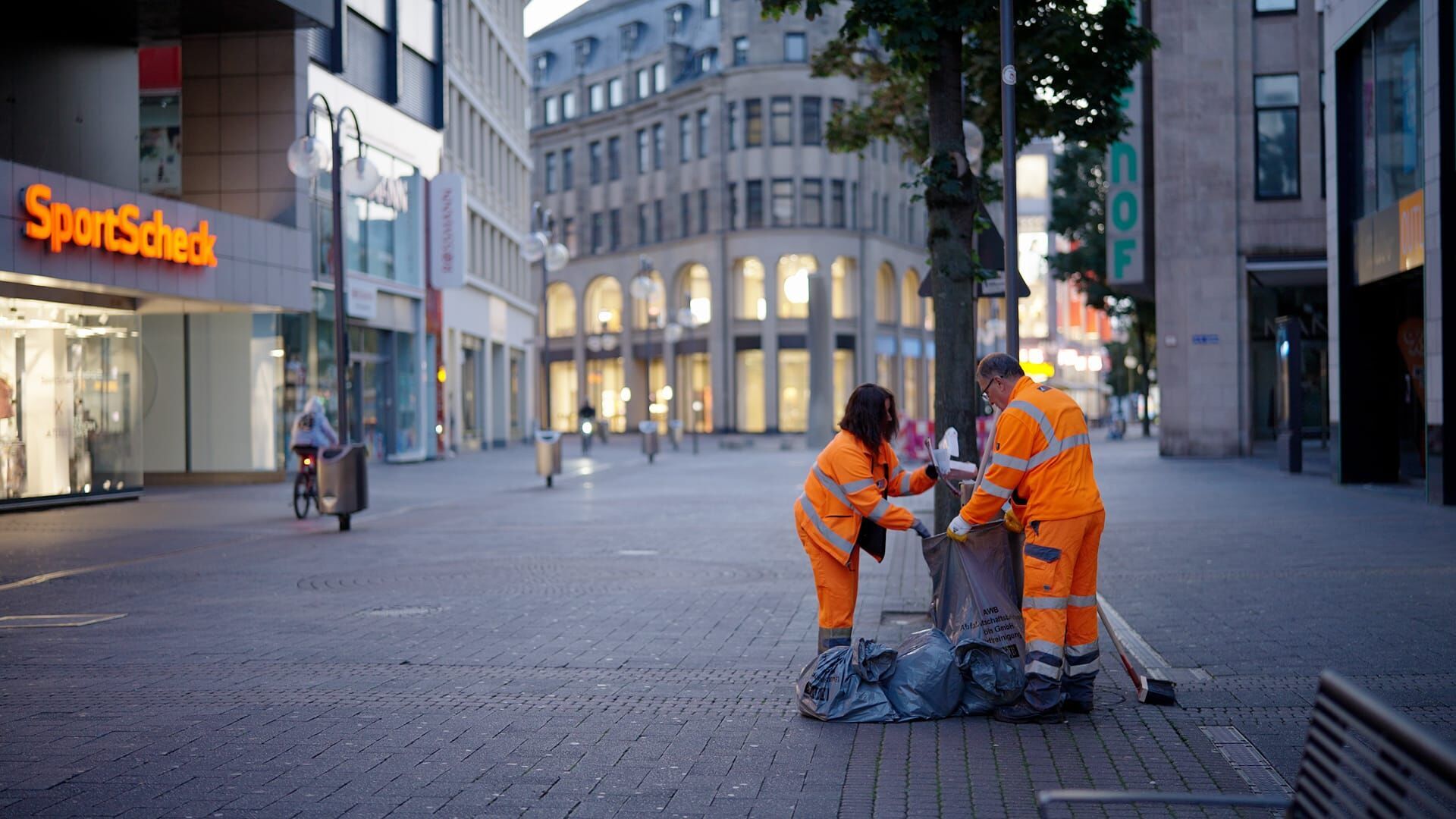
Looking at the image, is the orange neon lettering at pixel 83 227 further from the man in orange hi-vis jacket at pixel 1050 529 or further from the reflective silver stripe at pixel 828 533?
the man in orange hi-vis jacket at pixel 1050 529

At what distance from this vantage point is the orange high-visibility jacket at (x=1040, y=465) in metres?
6.83

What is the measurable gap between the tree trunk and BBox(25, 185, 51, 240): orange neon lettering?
14.6m

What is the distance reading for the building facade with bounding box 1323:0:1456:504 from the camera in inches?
716

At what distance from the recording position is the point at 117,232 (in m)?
23.1

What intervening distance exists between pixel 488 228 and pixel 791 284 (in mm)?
22391

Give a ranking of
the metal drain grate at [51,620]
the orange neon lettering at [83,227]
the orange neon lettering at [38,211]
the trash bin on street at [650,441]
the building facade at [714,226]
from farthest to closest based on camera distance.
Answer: the building facade at [714,226] < the trash bin on street at [650,441] < the orange neon lettering at [83,227] < the orange neon lettering at [38,211] < the metal drain grate at [51,620]

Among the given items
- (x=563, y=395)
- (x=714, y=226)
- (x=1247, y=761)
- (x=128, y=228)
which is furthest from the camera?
(x=563, y=395)

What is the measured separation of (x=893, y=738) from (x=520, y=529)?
40.1 feet

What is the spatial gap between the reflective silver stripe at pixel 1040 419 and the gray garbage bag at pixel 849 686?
4.11 ft

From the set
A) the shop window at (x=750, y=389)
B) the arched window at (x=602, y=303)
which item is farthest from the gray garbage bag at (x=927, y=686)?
the arched window at (x=602, y=303)

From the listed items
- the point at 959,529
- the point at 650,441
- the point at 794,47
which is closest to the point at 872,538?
the point at 959,529

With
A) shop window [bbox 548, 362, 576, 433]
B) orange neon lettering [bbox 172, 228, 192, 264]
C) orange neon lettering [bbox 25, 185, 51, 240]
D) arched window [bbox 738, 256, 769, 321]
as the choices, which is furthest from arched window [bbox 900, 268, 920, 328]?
orange neon lettering [bbox 25, 185, 51, 240]

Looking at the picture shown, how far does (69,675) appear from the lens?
8453 millimetres

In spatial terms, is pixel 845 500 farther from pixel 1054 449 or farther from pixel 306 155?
pixel 306 155
